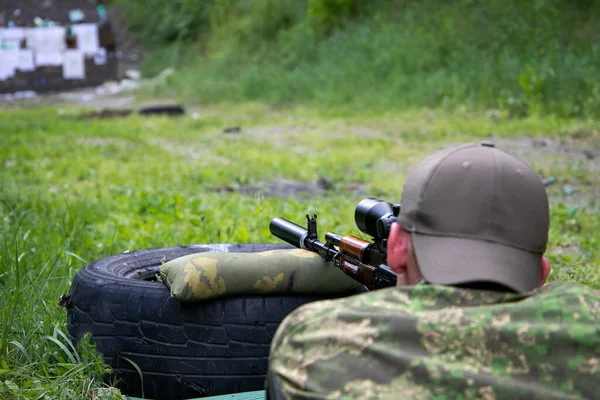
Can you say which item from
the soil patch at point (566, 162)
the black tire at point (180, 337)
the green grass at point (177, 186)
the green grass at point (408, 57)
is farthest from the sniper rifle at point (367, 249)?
the green grass at point (408, 57)

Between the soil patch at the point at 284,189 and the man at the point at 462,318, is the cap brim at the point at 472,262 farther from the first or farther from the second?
the soil patch at the point at 284,189

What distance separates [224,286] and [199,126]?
955cm

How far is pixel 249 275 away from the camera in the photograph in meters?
2.78

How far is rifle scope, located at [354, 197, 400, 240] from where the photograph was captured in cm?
246

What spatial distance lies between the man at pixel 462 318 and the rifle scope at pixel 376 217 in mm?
749

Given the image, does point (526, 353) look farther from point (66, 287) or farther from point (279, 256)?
point (66, 287)

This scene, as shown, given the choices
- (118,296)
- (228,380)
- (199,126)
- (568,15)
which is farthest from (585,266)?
(568,15)

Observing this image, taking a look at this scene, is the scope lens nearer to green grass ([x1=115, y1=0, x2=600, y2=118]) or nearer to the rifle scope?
the rifle scope

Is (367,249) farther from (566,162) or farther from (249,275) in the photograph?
(566,162)

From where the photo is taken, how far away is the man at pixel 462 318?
152 cm

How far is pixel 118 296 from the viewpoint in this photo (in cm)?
278

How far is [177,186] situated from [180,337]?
15.0 feet

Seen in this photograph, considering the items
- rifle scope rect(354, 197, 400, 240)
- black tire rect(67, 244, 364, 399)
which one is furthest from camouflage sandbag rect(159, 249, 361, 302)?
rifle scope rect(354, 197, 400, 240)

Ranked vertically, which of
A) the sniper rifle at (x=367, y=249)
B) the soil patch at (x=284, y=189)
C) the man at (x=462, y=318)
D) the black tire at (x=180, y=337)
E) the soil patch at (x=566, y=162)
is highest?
the man at (x=462, y=318)
